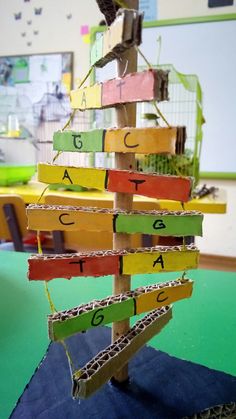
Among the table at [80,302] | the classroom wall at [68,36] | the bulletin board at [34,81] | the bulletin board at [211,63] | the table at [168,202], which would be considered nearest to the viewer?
the table at [80,302]

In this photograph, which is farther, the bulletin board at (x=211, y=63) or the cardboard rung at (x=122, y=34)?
the bulletin board at (x=211, y=63)

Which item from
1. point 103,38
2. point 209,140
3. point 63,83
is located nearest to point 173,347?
point 103,38

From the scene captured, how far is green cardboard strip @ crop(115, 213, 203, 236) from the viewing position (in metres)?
0.39

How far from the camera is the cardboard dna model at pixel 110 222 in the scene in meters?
0.36

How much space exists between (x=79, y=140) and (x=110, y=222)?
0.11m

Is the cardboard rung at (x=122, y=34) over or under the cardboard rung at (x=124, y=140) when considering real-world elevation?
over

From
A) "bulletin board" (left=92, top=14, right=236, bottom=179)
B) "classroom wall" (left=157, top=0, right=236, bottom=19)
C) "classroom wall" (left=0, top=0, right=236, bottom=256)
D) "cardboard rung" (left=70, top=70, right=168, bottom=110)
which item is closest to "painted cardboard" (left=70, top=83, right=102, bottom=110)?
"cardboard rung" (left=70, top=70, right=168, bottom=110)

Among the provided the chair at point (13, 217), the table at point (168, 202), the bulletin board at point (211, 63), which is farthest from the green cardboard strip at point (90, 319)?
the bulletin board at point (211, 63)

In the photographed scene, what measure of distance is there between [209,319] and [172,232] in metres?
0.33

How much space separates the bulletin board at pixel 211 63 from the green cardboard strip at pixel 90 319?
6.61ft

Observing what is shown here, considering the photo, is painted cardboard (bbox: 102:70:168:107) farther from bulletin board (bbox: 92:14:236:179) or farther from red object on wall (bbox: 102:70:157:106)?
bulletin board (bbox: 92:14:236:179)

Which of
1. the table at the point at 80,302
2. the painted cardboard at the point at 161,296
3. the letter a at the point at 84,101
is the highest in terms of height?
the letter a at the point at 84,101

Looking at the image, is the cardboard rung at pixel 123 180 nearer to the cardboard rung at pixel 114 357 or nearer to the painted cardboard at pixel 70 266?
the painted cardboard at pixel 70 266

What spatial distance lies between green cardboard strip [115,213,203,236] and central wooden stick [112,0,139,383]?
0.9 inches
